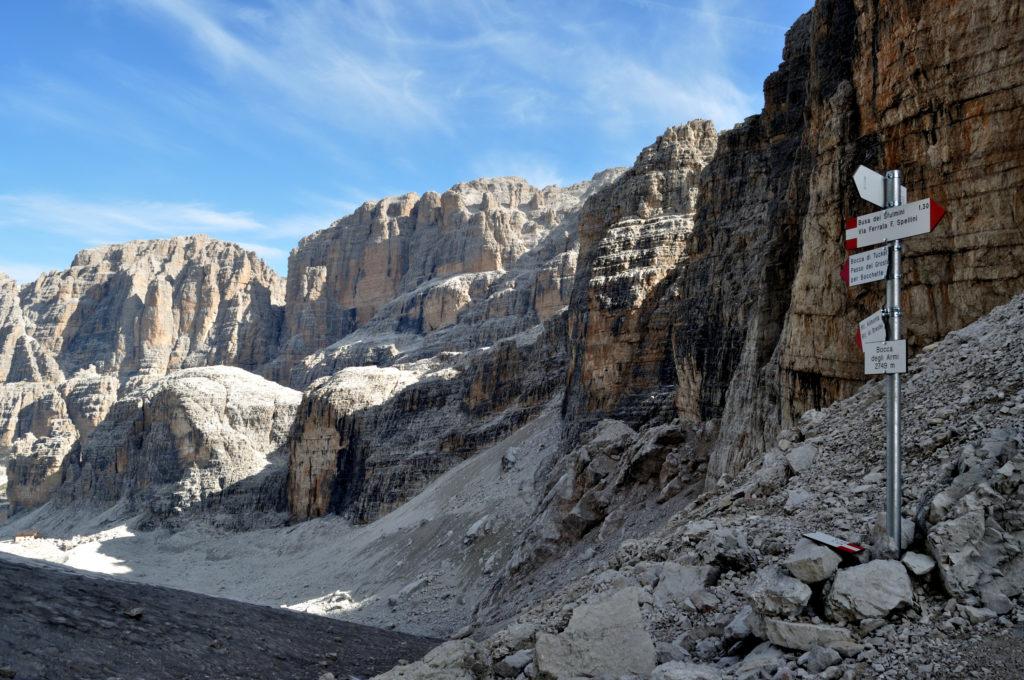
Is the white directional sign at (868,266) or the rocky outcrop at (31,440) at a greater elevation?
the white directional sign at (868,266)

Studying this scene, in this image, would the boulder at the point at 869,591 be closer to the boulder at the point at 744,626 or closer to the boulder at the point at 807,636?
the boulder at the point at 807,636

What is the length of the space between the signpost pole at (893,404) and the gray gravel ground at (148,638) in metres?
8.85

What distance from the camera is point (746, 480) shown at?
440 inches

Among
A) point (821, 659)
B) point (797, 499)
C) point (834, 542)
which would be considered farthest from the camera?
point (797, 499)

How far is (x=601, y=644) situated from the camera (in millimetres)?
7555

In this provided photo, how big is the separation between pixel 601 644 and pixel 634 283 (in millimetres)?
30637

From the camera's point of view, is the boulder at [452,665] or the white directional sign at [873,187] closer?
the white directional sign at [873,187]

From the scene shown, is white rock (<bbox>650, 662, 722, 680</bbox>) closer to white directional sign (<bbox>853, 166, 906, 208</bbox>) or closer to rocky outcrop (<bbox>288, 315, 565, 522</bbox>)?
white directional sign (<bbox>853, 166, 906, 208</bbox>)

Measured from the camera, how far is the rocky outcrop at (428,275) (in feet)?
296

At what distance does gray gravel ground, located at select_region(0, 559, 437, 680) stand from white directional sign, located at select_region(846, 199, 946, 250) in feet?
31.8

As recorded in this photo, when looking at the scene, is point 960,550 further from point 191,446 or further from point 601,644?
point 191,446

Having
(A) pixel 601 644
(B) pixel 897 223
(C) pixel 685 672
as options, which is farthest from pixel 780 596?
(B) pixel 897 223

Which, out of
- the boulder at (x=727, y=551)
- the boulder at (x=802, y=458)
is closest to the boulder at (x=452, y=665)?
the boulder at (x=727, y=551)

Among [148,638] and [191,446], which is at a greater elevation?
[191,446]
